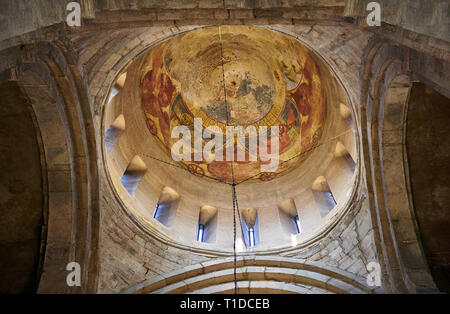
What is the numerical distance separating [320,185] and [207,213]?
337 centimetres

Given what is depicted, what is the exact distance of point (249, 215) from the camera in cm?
1292

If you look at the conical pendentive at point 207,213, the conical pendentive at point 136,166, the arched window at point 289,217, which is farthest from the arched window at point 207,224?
the conical pendentive at point 136,166

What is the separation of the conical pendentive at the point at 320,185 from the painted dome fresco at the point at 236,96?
111 cm

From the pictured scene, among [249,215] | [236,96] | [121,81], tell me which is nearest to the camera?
[121,81]

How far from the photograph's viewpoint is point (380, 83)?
284 inches

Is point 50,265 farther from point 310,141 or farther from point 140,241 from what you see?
point 310,141

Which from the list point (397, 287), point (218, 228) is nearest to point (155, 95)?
point (218, 228)

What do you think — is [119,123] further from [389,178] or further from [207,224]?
[389,178]

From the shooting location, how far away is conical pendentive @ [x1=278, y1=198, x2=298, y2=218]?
495 inches

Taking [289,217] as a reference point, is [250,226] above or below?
below

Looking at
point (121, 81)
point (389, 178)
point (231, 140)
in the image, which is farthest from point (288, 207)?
point (121, 81)

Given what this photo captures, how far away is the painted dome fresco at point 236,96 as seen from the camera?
42.4 ft

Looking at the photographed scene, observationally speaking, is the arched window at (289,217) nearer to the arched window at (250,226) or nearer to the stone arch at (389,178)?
the arched window at (250,226)

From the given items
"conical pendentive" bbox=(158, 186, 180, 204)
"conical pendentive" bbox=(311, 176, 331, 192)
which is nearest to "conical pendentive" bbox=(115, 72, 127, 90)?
"conical pendentive" bbox=(158, 186, 180, 204)
